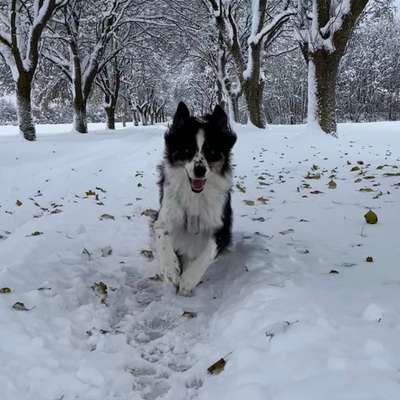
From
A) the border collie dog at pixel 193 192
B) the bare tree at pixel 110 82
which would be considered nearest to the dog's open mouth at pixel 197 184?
the border collie dog at pixel 193 192

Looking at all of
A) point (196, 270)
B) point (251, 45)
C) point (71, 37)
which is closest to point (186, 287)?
point (196, 270)

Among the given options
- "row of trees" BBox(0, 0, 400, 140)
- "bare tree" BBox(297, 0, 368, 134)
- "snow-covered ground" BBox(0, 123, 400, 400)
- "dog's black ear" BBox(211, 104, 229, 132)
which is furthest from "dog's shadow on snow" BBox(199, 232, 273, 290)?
"row of trees" BBox(0, 0, 400, 140)

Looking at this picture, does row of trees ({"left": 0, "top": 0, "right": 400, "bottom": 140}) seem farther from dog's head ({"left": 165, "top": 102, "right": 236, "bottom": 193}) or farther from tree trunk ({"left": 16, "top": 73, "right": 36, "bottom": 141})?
dog's head ({"left": 165, "top": 102, "right": 236, "bottom": 193})

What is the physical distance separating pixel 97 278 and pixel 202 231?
41.7 inches

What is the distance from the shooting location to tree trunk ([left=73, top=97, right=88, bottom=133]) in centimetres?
2277

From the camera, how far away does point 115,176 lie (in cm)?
993

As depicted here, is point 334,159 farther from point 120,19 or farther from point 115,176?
point 120,19

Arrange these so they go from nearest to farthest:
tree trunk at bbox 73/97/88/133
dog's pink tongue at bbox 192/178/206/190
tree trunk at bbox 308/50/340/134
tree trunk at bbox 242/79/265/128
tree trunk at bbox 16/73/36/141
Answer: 1. dog's pink tongue at bbox 192/178/206/190
2. tree trunk at bbox 308/50/340/134
3. tree trunk at bbox 16/73/36/141
4. tree trunk at bbox 242/79/265/128
5. tree trunk at bbox 73/97/88/133

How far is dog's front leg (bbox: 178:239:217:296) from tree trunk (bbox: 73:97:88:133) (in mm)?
20481

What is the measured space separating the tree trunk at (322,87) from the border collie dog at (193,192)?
35.8ft

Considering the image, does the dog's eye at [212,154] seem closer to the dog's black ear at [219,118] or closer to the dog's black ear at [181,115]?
the dog's black ear at [219,118]

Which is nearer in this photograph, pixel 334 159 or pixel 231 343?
pixel 231 343

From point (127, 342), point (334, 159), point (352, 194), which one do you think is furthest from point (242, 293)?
point (334, 159)

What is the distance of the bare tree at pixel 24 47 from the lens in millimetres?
15344
